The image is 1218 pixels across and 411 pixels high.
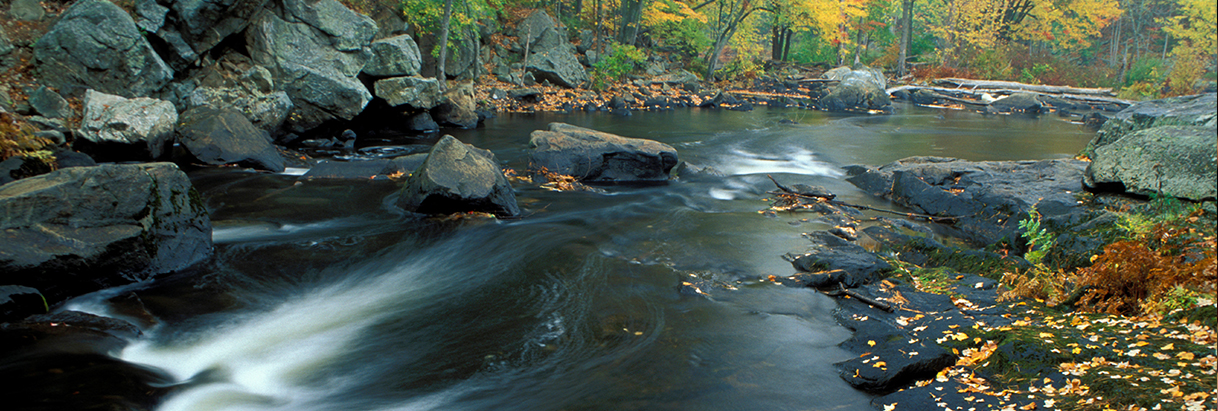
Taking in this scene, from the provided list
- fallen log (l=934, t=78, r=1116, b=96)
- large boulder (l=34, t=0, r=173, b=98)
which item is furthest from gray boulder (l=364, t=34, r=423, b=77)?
fallen log (l=934, t=78, r=1116, b=96)

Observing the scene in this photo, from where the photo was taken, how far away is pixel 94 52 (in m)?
12.0

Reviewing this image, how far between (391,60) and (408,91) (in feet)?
3.19

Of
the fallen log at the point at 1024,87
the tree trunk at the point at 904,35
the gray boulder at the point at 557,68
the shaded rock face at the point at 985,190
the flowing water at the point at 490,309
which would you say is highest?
the tree trunk at the point at 904,35

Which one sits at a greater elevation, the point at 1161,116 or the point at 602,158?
the point at 1161,116

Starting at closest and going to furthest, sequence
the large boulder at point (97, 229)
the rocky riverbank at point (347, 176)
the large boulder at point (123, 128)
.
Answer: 1. the rocky riverbank at point (347, 176)
2. the large boulder at point (97, 229)
3. the large boulder at point (123, 128)

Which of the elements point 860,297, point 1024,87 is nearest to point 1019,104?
point 1024,87

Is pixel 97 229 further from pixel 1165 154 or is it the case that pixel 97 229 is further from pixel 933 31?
pixel 933 31

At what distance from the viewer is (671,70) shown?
38.7 meters

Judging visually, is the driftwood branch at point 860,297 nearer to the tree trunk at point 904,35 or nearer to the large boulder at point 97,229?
the large boulder at point 97,229

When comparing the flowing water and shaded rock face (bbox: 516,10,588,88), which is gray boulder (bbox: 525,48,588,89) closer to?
shaded rock face (bbox: 516,10,588,88)

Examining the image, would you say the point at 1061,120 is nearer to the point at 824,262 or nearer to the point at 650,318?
the point at 824,262

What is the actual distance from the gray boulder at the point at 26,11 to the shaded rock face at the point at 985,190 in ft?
55.4

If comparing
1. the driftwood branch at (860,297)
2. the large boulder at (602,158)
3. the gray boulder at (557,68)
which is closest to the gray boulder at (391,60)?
the large boulder at (602,158)

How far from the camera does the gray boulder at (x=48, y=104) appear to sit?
10703 millimetres
